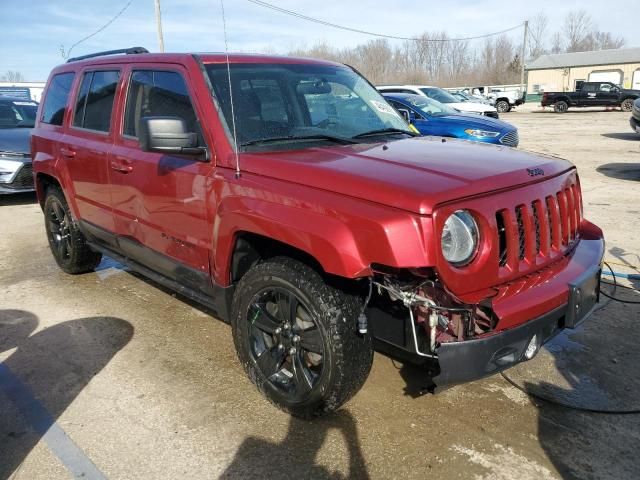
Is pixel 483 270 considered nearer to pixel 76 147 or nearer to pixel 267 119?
pixel 267 119

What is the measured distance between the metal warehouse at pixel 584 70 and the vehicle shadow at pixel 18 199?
53.1m

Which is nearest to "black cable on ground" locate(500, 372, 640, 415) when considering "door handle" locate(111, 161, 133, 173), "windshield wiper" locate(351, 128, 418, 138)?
Answer: "windshield wiper" locate(351, 128, 418, 138)

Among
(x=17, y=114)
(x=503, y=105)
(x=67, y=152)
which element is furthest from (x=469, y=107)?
(x=503, y=105)

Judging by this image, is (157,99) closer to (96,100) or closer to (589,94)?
(96,100)

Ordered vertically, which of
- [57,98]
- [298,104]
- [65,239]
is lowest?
[65,239]

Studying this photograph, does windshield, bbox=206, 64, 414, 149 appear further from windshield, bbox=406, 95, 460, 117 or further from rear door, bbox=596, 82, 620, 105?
rear door, bbox=596, 82, 620, 105

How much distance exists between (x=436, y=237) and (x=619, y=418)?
1.69m

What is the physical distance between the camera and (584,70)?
57.7 metres

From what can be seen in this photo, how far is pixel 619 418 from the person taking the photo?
10.00 ft

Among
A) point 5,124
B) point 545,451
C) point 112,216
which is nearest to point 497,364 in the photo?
point 545,451

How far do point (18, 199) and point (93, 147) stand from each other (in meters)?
6.89

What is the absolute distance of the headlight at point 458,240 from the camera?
96.5 inches

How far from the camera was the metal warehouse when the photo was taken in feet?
178

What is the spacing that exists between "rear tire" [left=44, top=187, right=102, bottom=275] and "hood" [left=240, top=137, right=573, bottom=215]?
9.66ft
